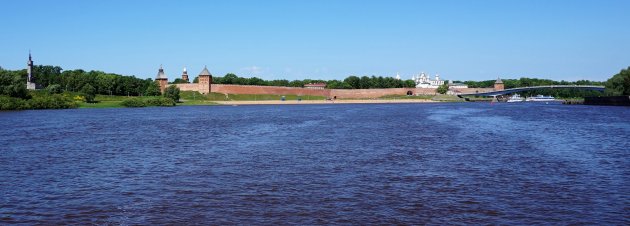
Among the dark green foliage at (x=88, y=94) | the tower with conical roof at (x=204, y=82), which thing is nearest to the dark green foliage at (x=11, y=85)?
the dark green foliage at (x=88, y=94)

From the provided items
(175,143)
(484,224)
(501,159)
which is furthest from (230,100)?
(484,224)

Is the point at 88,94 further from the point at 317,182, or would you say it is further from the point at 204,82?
the point at 317,182

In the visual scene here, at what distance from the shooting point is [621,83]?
86562mm

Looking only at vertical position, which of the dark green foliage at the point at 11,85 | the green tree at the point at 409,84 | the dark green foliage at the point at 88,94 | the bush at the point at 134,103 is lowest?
the bush at the point at 134,103

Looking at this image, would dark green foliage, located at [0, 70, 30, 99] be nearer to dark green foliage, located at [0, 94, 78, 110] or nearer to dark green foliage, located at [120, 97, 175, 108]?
Answer: dark green foliage, located at [0, 94, 78, 110]

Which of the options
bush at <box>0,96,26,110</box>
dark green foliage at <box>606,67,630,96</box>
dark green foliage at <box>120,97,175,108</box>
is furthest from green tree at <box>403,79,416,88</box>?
bush at <box>0,96,26,110</box>

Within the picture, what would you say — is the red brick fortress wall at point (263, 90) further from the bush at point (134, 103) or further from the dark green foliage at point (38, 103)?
the dark green foliage at point (38, 103)

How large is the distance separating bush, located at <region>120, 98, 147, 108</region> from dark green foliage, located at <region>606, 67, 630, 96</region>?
72167 millimetres

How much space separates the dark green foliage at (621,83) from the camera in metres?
84.7

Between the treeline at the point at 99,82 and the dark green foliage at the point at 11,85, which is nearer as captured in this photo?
the dark green foliage at the point at 11,85

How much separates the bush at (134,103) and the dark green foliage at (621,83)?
7217cm

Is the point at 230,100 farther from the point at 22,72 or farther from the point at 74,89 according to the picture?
the point at 22,72

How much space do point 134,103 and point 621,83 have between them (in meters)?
73.9

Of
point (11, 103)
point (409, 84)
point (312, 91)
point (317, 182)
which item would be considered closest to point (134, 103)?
point (11, 103)
